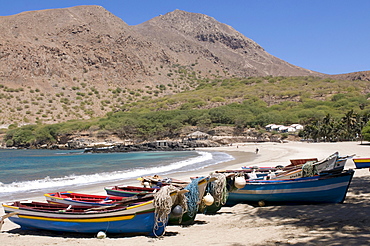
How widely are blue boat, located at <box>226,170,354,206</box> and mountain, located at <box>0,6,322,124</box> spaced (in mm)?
98883

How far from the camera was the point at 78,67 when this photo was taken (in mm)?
131375

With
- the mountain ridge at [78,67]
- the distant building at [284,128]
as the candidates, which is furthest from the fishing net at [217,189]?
the mountain ridge at [78,67]

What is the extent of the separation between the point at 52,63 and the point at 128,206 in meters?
129

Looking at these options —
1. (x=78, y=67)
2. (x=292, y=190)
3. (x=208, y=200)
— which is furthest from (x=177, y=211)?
(x=78, y=67)

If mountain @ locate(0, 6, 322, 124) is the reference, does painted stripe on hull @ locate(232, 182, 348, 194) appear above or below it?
below

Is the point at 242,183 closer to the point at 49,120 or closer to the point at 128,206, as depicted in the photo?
the point at 128,206

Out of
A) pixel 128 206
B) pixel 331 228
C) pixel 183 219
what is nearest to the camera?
pixel 331 228

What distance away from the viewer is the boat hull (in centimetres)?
709

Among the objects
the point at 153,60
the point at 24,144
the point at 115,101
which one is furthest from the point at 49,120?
the point at 153,60

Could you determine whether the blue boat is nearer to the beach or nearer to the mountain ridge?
the beach

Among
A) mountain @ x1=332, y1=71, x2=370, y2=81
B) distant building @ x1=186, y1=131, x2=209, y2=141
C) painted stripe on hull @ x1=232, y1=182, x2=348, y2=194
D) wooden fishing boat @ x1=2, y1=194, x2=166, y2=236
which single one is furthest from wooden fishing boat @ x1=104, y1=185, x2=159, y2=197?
mountain @ x1=332, y1=71, x2=370, y2=81

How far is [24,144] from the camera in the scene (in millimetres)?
82062

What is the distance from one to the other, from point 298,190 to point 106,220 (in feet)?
17.0

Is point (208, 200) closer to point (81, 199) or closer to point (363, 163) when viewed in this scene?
point (81, 199)
